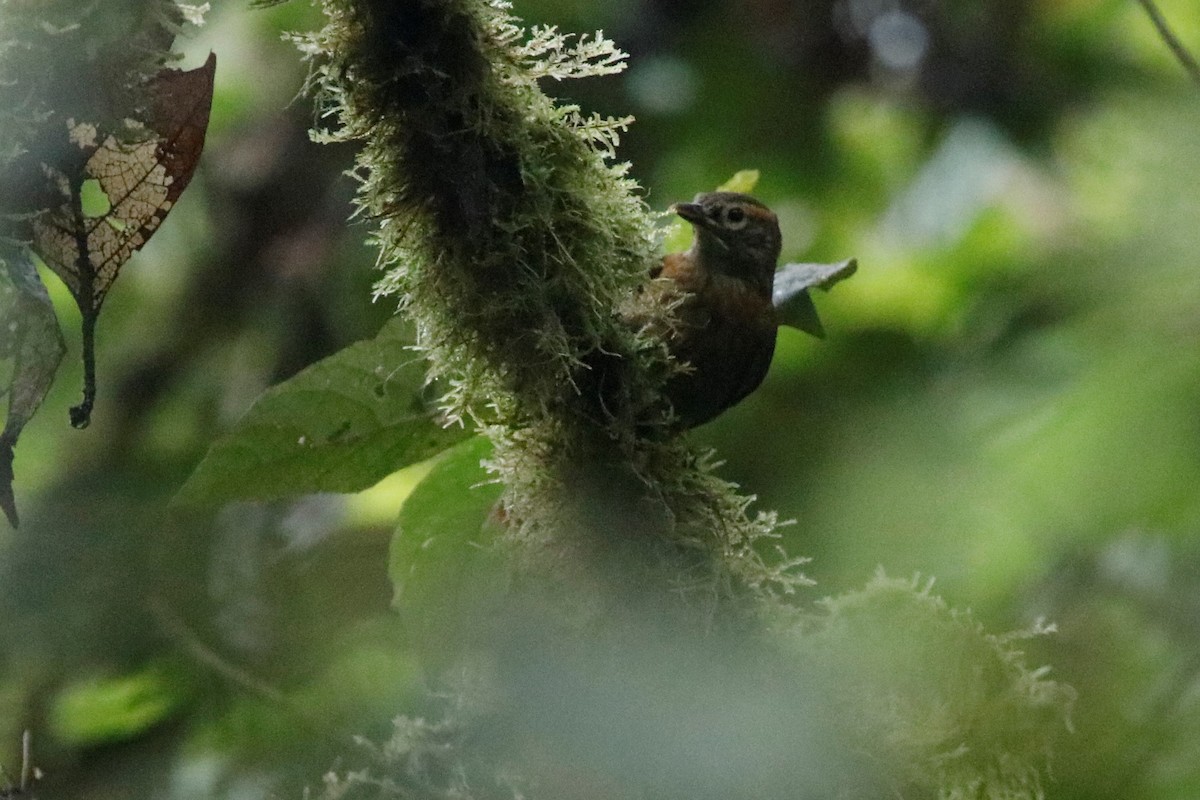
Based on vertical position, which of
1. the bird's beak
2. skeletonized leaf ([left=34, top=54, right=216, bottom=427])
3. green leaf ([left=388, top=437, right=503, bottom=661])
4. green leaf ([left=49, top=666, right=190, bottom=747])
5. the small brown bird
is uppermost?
skeletonized leaf ([left=34, top=54, right=216, bottom=427])

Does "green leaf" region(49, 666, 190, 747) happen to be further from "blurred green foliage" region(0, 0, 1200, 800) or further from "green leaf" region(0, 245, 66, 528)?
"green leaf" region(0, 245, 66, 528)

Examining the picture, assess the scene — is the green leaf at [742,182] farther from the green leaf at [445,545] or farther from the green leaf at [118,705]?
the green leaf at [118,705]

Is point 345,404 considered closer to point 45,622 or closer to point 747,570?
point 747,570

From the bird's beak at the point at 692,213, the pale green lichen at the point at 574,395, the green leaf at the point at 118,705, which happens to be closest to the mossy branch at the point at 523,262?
the pale green lichen at the point at 574,395

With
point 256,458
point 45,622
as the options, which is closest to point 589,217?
point 256,458

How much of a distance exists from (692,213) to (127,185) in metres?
1.24

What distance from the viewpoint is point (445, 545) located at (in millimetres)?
2084

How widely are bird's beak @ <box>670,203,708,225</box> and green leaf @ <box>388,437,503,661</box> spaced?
751 mm

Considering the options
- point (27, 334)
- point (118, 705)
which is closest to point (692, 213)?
point (27, 334)

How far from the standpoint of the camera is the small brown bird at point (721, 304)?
231cm

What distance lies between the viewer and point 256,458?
206 cm

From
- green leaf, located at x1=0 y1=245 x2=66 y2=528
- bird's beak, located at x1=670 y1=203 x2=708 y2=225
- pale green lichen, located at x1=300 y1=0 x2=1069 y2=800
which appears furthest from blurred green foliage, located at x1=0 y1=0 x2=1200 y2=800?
bird's beak, located at x1=670 y1=203 x2=708 y2=225

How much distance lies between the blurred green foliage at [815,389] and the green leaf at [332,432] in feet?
0.21

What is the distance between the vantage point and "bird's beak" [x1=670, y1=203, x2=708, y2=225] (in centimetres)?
256
